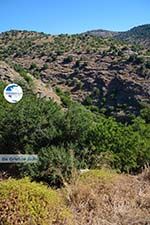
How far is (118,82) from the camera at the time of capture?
5438cm

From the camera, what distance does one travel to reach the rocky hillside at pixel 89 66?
169ft

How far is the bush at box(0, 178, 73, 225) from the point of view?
5.64 m

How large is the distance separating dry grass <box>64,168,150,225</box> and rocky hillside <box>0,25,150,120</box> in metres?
39.0

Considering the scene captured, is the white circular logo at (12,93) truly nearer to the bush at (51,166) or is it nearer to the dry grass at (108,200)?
the bush at (51,166)

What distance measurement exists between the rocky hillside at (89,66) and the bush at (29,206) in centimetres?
4045

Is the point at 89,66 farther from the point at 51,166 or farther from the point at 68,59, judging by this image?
the point at 51,166

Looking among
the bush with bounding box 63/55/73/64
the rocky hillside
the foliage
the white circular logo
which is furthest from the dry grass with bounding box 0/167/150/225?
the bush with bounding box 63/55/73/64

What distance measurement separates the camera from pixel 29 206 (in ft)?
18.7

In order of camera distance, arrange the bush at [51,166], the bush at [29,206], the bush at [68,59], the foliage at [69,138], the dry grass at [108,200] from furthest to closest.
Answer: the bush at [68,59] < the foliage at [69,138] < the bush at [51,166] < the dry grass at [108,200] < the bush at [29,206]

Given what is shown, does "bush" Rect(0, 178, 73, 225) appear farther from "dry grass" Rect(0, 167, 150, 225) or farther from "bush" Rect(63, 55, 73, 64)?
"bush" Rect(63, 55, 73, 64)

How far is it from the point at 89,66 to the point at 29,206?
54501 millimetres

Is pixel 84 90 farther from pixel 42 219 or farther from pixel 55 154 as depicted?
pixel 42 219

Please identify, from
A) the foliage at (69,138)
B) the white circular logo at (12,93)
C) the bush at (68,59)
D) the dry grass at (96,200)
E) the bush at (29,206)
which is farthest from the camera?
the bush at (68,59)

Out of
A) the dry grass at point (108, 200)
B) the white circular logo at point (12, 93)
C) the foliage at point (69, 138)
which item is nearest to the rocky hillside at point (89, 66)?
the foliage at point (69, 138)
